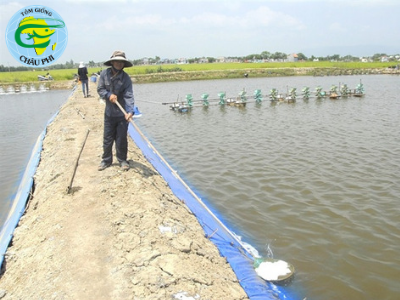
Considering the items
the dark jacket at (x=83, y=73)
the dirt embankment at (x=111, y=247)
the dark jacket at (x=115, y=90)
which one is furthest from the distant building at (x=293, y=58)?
the dirt embankment at (x=111, y=247)

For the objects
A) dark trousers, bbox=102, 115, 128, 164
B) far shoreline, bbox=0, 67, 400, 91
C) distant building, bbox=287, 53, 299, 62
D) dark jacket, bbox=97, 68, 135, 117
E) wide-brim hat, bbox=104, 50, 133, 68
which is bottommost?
dark trousers, bbox=102, 115, 128, 164

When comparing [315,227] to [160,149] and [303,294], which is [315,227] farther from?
[160,149]

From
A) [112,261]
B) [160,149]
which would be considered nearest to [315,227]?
[112,261]

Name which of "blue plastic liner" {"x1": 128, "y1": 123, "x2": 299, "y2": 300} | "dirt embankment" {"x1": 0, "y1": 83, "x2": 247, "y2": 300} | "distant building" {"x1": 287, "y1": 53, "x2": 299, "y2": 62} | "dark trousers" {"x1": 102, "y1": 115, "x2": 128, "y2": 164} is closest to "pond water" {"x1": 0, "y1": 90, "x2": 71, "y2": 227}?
"dirt embankment" {"x1": 0, "y1": 83, "x2": 247, "y2": 300}

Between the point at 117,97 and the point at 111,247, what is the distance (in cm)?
275

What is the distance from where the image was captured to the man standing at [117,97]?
518 cm

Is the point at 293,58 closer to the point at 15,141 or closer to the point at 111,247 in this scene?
the point at 15,141

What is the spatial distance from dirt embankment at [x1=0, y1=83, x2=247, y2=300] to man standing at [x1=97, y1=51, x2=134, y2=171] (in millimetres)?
583

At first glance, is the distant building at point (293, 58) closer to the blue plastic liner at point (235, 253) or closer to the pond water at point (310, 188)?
the pond water at point (310, 188)

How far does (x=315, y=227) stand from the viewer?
5770mm

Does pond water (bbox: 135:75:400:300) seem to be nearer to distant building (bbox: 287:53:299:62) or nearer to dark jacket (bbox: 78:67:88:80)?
dark jacket (bbox: 78:67:88:80)

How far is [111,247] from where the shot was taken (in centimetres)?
369

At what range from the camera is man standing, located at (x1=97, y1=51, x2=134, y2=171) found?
5.18 m

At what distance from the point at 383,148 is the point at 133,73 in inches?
1941
